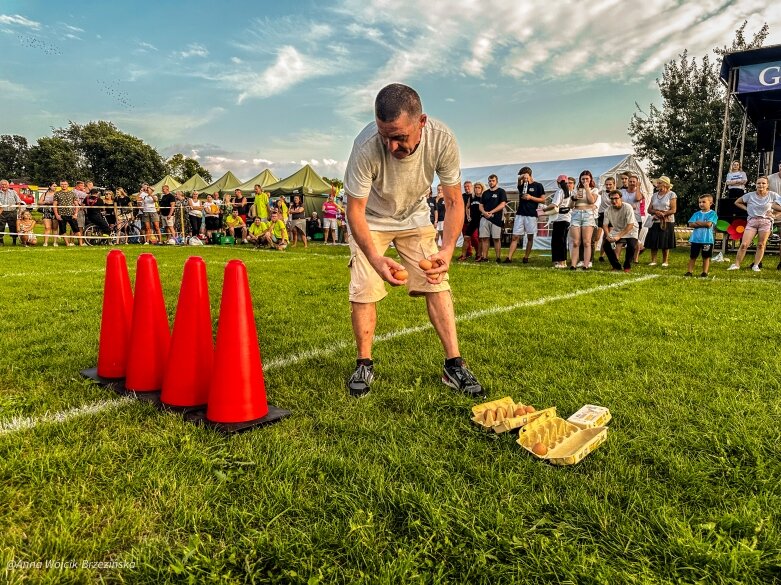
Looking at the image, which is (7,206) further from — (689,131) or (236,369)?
(689,131)

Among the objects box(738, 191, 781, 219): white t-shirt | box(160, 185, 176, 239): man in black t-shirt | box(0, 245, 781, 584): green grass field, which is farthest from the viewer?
box(160, 185, 176, 239): man in black t-shirt

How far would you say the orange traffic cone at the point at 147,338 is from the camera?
3.07 m

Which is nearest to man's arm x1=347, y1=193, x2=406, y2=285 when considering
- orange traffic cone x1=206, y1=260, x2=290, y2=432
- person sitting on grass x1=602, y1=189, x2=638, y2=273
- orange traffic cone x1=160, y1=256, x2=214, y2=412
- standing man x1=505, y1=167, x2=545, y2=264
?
orange traffic cone x1=206, y1=260, x2=290, y2=432

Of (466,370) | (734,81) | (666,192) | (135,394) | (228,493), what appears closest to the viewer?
(228,493)

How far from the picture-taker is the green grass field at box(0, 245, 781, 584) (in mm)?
1641

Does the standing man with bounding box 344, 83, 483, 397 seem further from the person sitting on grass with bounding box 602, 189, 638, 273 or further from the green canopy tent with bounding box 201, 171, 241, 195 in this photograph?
the green canopy tent with bounding box 201, 171, 241, 195

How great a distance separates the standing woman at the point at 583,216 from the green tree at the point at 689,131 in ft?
74.1

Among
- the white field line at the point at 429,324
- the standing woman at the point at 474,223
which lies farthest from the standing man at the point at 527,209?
the white field line at the point at 429,324

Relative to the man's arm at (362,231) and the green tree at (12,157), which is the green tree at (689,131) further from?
the green tree at (12,157)

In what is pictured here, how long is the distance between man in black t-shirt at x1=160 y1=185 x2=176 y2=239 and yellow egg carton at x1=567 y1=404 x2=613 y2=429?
1989 centimetres

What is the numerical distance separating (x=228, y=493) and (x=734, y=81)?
54.9 feet

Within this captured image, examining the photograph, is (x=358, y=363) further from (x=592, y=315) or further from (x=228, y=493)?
(x=592, y=315)

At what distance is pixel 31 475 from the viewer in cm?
208

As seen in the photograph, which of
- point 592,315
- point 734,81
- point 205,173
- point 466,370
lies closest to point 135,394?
point 466,370
